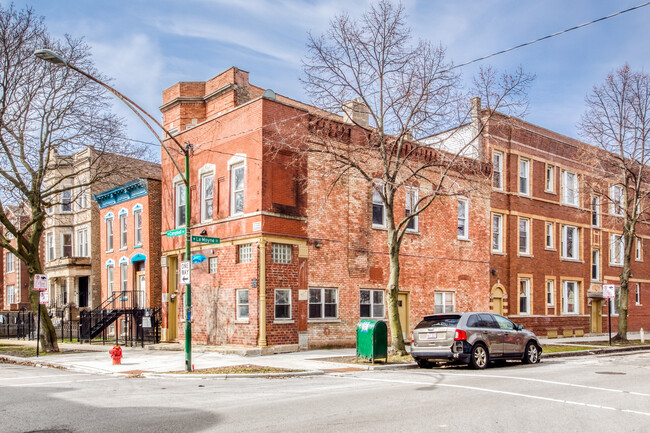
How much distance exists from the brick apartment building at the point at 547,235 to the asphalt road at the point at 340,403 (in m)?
16.3

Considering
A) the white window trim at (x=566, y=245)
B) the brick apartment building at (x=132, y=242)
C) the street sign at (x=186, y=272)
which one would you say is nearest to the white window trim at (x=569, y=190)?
the white window trim at (x=566, y=245)

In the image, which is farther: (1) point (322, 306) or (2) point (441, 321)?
(1) point (322, 306)

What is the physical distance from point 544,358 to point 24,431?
17363 mm

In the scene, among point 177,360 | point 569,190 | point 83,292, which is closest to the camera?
point 177,360

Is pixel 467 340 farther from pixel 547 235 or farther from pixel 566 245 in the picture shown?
pixel 566 245

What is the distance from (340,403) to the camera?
1062 cm

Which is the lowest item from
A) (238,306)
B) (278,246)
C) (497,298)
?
(497,298)

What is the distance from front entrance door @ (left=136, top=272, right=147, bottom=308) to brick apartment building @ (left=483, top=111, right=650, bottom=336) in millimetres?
16806

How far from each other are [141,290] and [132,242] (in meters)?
2.44

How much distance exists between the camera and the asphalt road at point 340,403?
→ 8805 mm

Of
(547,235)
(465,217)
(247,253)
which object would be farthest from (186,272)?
(547,235)

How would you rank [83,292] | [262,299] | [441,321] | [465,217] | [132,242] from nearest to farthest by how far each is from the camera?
[441,321]
[262,299]
[465,217]
[132,242]
[83,292]

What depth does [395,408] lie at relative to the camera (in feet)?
33.2

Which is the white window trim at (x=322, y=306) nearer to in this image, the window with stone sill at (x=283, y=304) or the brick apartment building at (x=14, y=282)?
the window with stone sill at (x=283, y=304)
